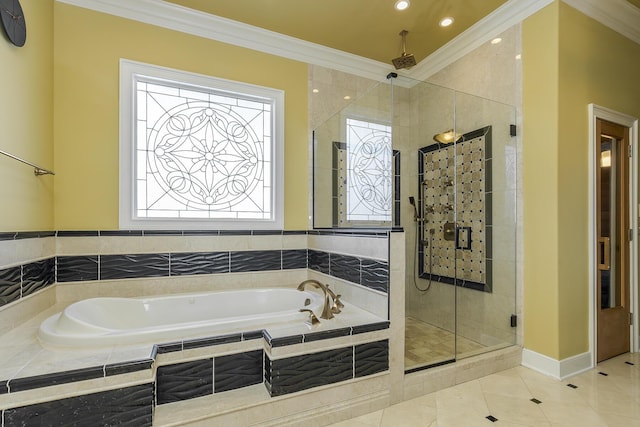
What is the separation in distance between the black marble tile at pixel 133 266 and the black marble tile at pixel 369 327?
1.64m

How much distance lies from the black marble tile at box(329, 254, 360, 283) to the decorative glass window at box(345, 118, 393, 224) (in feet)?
1.26

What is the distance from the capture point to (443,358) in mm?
2273

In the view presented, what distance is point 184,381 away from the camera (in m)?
1.66

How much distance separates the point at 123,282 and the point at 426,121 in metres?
2.91

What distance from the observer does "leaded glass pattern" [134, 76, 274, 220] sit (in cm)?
258

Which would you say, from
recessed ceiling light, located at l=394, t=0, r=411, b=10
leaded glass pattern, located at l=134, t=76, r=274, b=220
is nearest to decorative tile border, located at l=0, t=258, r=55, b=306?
leaded glass pattern, located at l=134, t=76, r=274, b=220

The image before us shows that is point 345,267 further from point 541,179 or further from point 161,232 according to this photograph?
point 541,179

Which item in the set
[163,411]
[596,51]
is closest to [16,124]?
[163,411]

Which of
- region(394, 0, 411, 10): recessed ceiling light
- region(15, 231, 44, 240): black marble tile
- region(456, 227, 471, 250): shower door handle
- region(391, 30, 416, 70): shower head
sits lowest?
region(456, 227, 471, 250): shower door handle

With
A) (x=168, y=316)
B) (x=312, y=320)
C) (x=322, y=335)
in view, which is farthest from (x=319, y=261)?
(x=168, y=316)

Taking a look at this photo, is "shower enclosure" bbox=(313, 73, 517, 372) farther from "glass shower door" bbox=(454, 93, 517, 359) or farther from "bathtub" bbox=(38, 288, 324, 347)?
"bathtub" bbox=(38, 288, 324, 347)

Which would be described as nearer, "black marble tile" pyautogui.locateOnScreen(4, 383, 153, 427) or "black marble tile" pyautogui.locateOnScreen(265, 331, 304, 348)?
"black marble tile" pyautogui.locateOnScreen(4, 383, 153, 427)

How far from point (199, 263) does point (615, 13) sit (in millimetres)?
4050

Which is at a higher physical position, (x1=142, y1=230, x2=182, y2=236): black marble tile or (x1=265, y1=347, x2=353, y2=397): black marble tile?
(x1=142, y1=230, x2=182, y2=236): black marble tile
